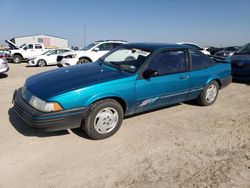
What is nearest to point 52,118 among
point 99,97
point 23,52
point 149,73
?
point 99,97

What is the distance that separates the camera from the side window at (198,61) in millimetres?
4727

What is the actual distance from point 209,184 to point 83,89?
2.07 metres

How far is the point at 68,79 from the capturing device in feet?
11.8

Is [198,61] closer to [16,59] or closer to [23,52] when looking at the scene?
[16,59]

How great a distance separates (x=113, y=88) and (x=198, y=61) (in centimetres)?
240

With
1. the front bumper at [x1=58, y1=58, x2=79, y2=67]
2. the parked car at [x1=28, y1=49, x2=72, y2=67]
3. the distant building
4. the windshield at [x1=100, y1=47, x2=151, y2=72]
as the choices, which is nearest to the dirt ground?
the windshield at [x1=100, y1=47, x2=151, y2=72]

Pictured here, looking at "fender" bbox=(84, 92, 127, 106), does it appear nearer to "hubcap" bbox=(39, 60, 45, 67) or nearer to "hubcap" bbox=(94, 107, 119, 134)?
"hubcap" bbox=(94, 107, 119, 134)

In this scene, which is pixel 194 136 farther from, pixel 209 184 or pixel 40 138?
pixel 40 138

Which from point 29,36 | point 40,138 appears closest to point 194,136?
point 40,138

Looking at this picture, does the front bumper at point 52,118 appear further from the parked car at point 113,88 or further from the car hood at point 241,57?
the car hood at point 241,57

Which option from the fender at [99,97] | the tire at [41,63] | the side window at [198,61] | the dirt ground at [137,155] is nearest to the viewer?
the dirt ground at [137,155]

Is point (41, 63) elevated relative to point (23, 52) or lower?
lower

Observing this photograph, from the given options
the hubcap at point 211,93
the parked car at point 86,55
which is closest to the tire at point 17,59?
the parked car at point 86,55

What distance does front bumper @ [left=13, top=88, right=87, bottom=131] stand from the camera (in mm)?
3088
